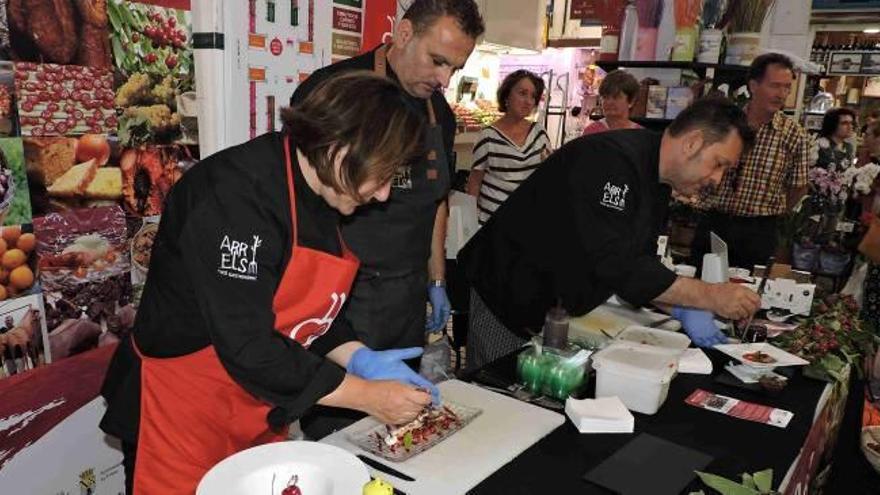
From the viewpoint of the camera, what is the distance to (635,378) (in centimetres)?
162

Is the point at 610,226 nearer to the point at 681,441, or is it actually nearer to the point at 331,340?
the point at 681,441

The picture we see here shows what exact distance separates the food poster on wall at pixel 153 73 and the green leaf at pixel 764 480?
78.9 inches

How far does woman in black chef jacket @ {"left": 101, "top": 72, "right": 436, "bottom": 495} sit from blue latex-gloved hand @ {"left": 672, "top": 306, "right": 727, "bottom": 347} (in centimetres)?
111

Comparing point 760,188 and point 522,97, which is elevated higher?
point 522,97

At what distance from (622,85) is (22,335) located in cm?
309

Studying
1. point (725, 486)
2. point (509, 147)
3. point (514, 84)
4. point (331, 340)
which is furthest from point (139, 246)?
point (514, 84)

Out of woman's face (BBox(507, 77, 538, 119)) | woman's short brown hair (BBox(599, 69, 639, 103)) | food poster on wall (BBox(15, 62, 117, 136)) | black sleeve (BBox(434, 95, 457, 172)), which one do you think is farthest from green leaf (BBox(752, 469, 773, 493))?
woman's face (BBox(507, 77, 538, 119))

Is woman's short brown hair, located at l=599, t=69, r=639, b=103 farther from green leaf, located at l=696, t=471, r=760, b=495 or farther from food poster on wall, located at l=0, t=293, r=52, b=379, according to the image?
food poster on wall, located at l=0, t=293, r=52, b=379

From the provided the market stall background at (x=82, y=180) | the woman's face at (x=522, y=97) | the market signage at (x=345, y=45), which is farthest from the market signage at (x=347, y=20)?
the woman's face at (x=522, y=97)

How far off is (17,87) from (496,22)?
392 centimetres

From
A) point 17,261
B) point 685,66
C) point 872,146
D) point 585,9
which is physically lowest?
point 17,261

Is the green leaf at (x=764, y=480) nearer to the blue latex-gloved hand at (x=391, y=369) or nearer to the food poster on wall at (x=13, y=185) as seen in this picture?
the blue latex-gloved hand at (x=391, y=369)

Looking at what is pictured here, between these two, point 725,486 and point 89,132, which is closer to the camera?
point 725,486

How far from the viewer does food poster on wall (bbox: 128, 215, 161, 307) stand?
7.42 feet
